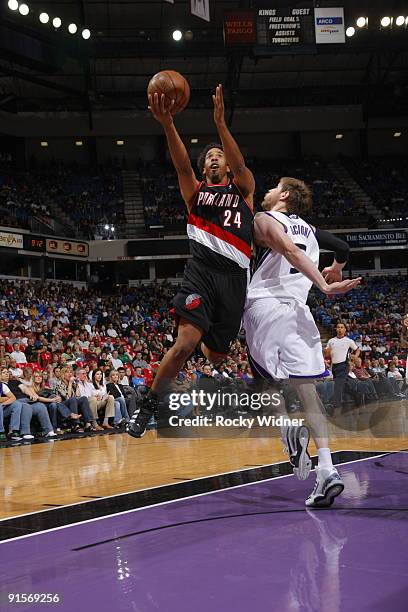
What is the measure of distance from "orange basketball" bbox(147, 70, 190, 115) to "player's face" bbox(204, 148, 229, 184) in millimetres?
365

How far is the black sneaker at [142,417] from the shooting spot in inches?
164

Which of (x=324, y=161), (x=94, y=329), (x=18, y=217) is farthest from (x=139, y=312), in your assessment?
(x=324, y=161)

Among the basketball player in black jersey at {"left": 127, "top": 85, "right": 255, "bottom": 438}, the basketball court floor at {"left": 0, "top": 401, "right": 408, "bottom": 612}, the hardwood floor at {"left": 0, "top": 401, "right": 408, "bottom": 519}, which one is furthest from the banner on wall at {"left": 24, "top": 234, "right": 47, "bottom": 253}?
the basketball player in black jersey at {"left": 127, "top": 85, "right": 255, "bottom": 438}

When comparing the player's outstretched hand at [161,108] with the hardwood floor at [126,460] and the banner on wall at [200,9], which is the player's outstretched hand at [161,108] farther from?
the banner on wall at [200,9]

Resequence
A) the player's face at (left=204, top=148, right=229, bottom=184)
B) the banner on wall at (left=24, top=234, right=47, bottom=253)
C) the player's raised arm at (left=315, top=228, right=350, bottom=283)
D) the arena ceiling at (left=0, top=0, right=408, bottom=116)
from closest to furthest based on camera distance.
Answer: the player's raised arm at (left=315, top=228, right=350, bottom=283) → the player's face at (left=204, top=148, right=229, bottom=184) → the arena ceiling at (left=0, top=0, right=408, bottom=116) → the banner on wall at (left=24, top=234, right=47, bottom=253)

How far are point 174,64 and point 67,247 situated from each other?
27.4 ft

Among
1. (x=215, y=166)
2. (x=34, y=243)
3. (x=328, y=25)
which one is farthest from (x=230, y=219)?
(x=34, y=243)

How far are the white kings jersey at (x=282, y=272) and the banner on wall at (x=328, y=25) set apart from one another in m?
14.4

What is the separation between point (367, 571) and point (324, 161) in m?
31.1

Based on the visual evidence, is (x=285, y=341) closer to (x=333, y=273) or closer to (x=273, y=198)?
(x=333, y=273)

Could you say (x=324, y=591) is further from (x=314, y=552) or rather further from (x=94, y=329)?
(x=94, y=329)

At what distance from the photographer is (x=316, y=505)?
13.3ft

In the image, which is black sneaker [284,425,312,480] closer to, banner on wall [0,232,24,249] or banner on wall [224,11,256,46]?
banner on wall [224,11,256,46]

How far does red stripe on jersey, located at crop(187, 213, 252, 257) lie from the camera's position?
419cm
